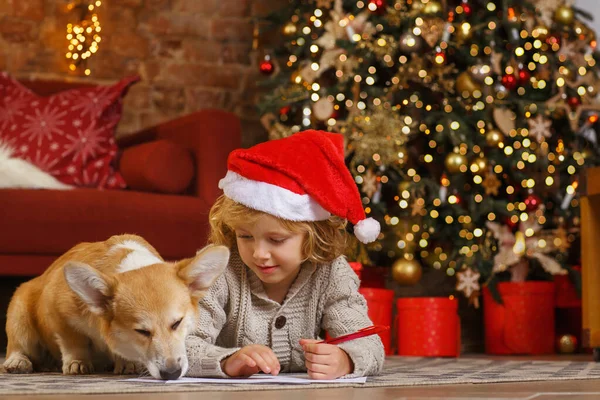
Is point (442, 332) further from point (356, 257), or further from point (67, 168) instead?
point (67, 168)

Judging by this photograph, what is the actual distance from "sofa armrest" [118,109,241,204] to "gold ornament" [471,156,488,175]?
3.45 ft

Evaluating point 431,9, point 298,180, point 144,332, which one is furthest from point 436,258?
point 144,332

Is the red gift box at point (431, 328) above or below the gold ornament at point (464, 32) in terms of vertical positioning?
below

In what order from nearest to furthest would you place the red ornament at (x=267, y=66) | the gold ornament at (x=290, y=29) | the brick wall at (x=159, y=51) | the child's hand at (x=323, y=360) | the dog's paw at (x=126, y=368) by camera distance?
the child's hand at (x=323, y=360), the dog's paw at (x=126, y=368), the gold ornament at (x=290, y=29), the red ornament at (x=267, y=66), the brick wall at (x=159, y=51)

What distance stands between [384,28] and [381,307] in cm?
131

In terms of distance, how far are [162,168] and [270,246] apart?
5.22ft

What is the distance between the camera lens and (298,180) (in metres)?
2.20

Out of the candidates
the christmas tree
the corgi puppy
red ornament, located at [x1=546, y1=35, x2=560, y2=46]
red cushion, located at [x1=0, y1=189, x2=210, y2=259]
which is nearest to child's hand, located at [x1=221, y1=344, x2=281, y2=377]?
the corgi puppy

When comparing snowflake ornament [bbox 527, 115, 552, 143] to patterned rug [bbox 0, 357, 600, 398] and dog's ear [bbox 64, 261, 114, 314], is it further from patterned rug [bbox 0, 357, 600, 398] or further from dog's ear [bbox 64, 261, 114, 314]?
dog's ear [bbox 64, 261, 114, 314]

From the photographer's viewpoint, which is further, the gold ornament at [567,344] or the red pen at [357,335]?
the gold ornament at [567,344]

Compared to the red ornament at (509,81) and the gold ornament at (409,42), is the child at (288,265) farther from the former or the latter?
the red ornament at (509,81)

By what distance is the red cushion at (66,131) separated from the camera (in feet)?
12.7

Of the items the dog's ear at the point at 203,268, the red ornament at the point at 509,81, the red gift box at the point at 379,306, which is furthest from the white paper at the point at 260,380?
the red ornament at the point at 509,81

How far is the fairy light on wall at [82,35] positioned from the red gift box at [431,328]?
7.10 feet
